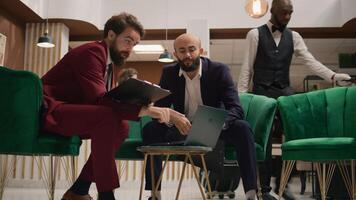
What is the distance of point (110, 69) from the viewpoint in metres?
2.65

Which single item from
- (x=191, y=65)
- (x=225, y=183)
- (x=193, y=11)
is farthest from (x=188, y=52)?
(x=193, y=11)

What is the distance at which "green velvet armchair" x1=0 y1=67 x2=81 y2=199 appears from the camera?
2383mm

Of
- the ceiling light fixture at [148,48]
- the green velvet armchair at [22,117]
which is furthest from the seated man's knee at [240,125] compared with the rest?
the ceiling light fixture at [148,48]

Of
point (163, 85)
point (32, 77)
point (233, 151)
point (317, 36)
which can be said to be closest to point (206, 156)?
point (233, 151)

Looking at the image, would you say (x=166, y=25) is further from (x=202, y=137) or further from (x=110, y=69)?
(x=202, y=137)

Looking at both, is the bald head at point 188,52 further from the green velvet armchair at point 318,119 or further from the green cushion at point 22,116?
the green cushion at point 22,116

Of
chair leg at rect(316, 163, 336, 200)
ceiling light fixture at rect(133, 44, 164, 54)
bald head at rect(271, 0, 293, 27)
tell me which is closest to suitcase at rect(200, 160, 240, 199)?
chair leg at rect(316, 163, 336, 200)

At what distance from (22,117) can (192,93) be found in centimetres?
113

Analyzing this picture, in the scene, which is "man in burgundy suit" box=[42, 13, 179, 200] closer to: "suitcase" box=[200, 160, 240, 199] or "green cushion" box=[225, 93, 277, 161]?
"green cushion" box=[225, 93, 277, 161]

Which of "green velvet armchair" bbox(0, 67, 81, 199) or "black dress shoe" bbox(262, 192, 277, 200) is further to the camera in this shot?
"black dress shoe" bbox(262, 192, 277, 200)

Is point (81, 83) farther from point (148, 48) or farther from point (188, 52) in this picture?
point (148, 48)

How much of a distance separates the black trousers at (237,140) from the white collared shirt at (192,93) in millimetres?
307

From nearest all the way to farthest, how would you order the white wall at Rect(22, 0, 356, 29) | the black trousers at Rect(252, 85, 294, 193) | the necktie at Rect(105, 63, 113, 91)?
the necktie at Rect(105, 63, 113, 91) < the black trousers at Rect(252, 85, 294, 193) < the white wall at Rect(22, 0, 356, 29)

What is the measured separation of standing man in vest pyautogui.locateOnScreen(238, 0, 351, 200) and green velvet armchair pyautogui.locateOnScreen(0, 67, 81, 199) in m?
1.66
